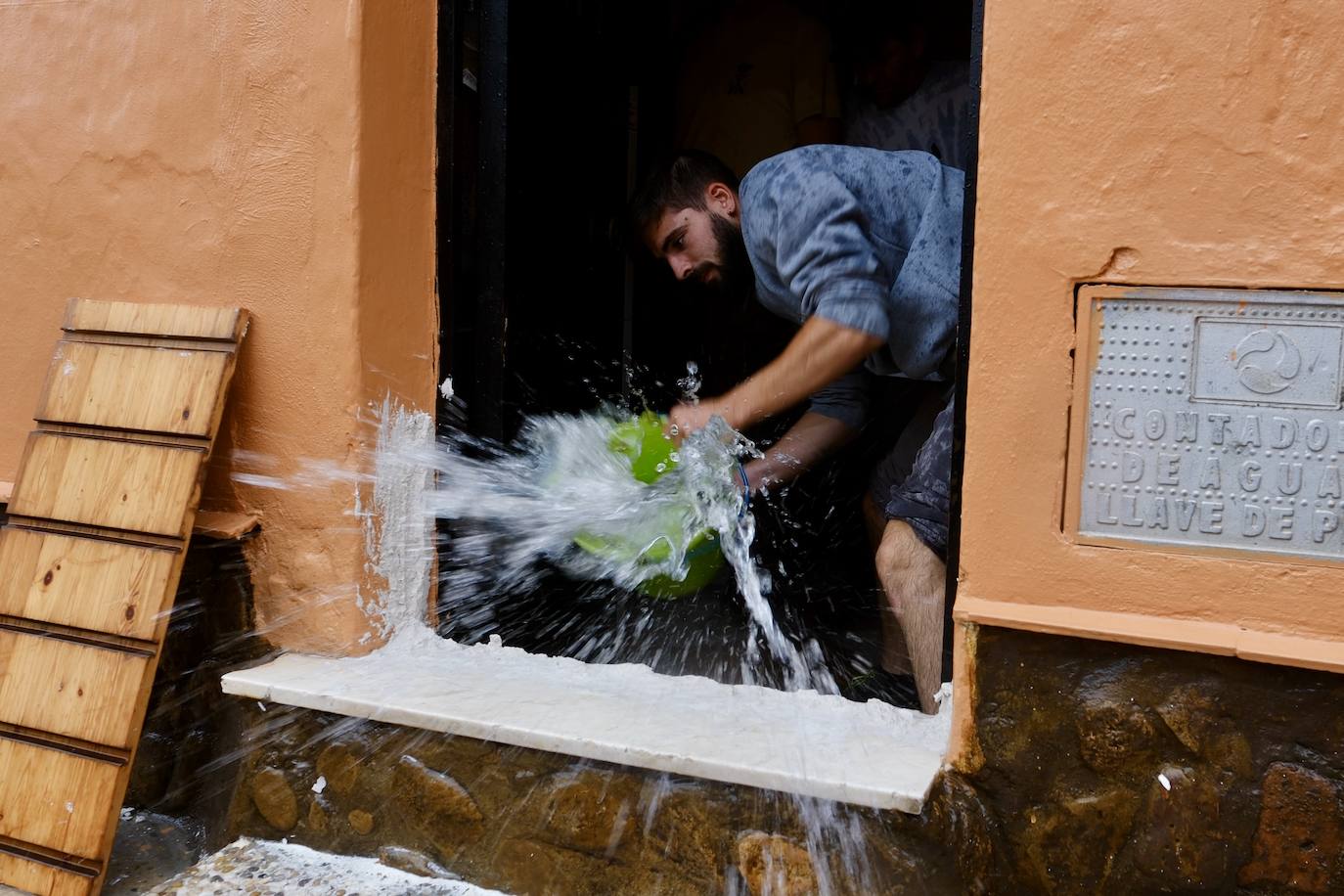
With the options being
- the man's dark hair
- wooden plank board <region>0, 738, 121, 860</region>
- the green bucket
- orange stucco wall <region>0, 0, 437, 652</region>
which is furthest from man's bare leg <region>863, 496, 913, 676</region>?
wooden plank board <region>0, 738, 121, 860</region>

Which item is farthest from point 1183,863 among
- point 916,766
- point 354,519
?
point 354,519

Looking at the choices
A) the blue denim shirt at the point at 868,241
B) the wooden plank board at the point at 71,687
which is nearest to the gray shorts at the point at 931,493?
the blue denim shirt at the point at 868,241

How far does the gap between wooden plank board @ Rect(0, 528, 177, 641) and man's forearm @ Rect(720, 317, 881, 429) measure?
4.69 ft

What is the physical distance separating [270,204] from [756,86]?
2.64m

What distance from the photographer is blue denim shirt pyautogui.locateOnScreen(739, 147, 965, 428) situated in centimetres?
249

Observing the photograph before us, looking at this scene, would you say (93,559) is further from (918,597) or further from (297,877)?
(918,597)

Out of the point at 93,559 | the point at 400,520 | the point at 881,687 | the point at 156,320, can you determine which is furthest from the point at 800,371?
the point at 93,559

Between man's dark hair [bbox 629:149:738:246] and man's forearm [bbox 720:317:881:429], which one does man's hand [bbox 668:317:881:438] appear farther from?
man's dark hair [bbox 629:149:738:246]

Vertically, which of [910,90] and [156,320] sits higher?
[910,90]

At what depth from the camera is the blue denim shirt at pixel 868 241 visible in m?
2.49

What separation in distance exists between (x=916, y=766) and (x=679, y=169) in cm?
186

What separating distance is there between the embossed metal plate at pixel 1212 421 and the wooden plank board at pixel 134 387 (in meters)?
2.01

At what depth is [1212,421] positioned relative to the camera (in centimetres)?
194

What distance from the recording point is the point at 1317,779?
6.14ft
